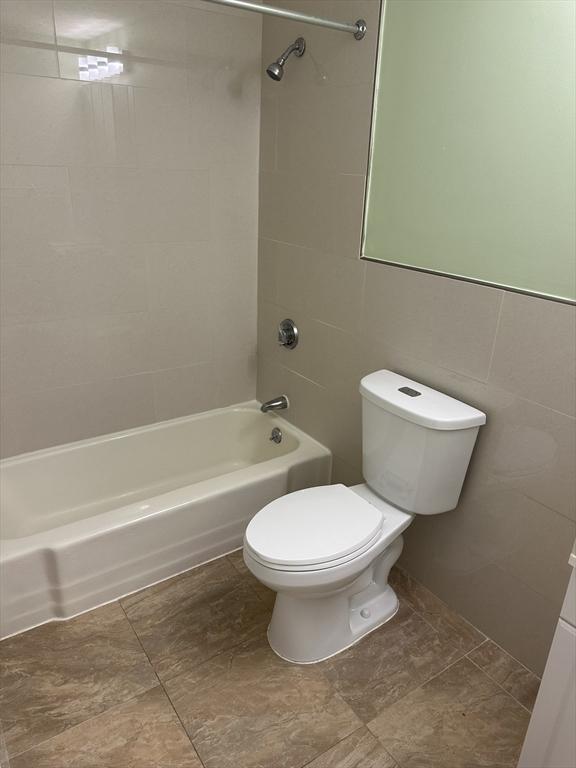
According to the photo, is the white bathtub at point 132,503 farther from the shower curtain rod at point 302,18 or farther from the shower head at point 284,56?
the shower curtain rod at point 302,18

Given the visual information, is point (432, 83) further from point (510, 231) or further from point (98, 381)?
point (98, 381)

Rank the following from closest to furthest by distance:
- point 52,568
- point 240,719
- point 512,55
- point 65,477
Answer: point 512,55 < point 240,719 < point 52,568 < point 65,477

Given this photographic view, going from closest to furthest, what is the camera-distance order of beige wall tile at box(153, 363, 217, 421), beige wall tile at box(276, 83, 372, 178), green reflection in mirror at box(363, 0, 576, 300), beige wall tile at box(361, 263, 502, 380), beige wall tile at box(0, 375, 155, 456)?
green reflection in mirror at box(363, 0, 576, 300)
beige wall tile at box(361, 263, 502, 380)
beige wall tile at box(276, 83, 372, 178)
beige wall tile at box(0, 375, 155, 456)
beige wall tile at box(153, 363, 217, 421)

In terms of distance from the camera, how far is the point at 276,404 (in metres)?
2.49

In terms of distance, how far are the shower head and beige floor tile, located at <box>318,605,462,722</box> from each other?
1.89 metres

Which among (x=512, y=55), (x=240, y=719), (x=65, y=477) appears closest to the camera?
(x=512, y=55)

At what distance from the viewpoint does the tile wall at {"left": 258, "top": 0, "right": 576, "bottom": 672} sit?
1535 mm

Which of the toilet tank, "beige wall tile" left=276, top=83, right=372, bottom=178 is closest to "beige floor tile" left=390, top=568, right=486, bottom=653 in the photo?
the toilet tank

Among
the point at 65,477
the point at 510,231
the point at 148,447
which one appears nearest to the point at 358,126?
the point at 510,231

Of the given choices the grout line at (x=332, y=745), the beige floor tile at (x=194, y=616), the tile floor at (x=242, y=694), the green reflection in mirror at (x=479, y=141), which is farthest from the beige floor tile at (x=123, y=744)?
the green reflection in mirror at (x=479, y=141)

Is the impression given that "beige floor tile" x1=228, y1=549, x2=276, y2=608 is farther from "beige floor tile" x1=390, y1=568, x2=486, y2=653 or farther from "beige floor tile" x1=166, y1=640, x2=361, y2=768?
"beige floor tile" x1=390, y1=568, x2=486, y2=653

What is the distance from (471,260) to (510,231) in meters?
0.14

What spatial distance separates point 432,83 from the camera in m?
1.64

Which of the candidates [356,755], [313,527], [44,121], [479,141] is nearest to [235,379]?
[313,527]
